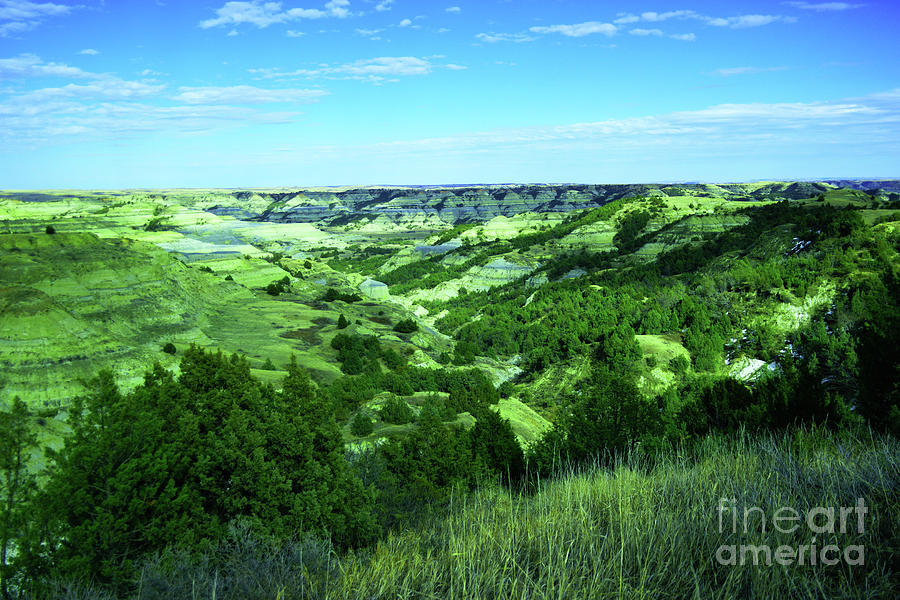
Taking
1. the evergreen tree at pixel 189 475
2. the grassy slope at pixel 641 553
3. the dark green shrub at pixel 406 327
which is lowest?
the dark green shrub at pixel 406 327

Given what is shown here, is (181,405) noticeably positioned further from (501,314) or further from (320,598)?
(501,314)

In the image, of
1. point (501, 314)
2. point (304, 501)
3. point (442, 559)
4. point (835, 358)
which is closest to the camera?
point (442, 559)

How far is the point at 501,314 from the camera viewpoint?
65.5m

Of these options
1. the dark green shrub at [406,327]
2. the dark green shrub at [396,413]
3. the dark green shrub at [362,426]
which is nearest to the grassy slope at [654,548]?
the dark green shrub at [362,426]

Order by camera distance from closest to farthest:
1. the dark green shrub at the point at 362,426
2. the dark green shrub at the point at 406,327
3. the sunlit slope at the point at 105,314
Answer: the sunlit slope at the point at 105,314
the dark green shrub at the point at 362,426
the dark green shrub at the point at 406,327

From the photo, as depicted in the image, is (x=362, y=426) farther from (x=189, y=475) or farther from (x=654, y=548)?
(x=654, y=548)

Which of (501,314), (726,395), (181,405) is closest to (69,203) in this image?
(501,314)

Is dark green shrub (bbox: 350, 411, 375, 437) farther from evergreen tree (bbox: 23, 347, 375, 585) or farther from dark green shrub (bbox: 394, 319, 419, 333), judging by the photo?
dark green shrub (bbox: 394, 319, 419, 333)

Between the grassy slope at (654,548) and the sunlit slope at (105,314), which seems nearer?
the grassy slope at (654,548)

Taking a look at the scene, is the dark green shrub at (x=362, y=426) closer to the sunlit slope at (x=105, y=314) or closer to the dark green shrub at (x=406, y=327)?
the sunlit slope at (x=105, y=314)

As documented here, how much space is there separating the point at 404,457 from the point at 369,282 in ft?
250

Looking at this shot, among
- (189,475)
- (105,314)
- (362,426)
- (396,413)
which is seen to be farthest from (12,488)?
(105,314)

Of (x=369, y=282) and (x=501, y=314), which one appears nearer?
(x=501, y=314)

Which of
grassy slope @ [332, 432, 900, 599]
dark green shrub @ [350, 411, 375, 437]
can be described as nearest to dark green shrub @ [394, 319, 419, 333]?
dark green shrub @ [350, 411, 375, 437]
